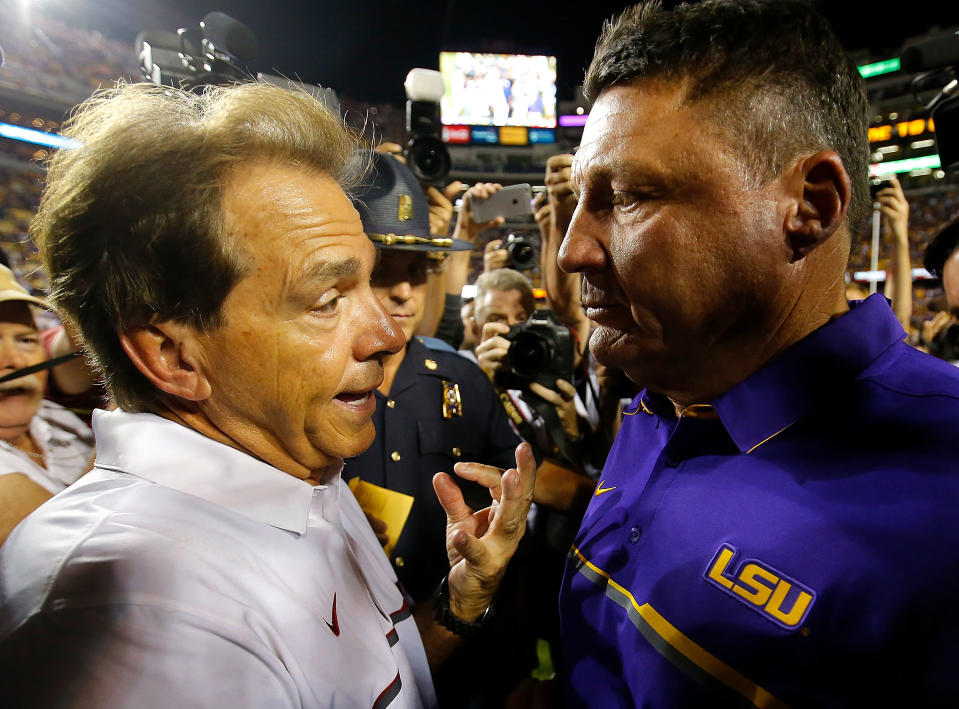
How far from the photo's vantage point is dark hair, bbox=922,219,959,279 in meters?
2.65

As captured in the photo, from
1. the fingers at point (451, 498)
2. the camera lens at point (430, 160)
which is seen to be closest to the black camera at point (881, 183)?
the camera lens at point (430, 160)

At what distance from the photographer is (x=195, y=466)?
1.03 m

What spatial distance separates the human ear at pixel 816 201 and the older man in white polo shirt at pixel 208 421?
854mm

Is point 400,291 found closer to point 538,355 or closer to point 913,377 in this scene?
point 538,355

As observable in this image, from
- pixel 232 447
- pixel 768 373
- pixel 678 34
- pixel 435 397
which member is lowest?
pixel 435 397

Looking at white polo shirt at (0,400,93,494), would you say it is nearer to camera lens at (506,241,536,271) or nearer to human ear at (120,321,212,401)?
human ear at (120,321,212,401)

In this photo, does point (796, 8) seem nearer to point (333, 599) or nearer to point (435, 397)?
point (333, 599)

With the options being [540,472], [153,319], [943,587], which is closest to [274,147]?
[153,319]

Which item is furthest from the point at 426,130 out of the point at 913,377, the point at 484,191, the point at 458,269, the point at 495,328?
the point at 913,377

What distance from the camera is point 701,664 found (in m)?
0.98

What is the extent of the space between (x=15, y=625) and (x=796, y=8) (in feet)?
5.83

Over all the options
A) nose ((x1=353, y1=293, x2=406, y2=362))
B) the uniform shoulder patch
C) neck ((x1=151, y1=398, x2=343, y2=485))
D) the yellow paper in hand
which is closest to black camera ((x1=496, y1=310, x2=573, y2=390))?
the uniform shoulder patch

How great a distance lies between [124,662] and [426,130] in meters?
3.13

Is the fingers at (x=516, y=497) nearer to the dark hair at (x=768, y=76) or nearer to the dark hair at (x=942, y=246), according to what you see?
the dark hair at (x=768, y=76)
